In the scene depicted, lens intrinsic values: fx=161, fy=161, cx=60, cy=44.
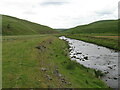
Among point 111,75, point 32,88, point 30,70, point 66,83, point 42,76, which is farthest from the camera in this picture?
point 111,75

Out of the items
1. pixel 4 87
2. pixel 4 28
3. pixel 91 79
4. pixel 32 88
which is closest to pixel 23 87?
pixel 32 88

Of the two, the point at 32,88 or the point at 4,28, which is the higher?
the point at 4,28

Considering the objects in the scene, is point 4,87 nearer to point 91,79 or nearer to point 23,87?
point 23,87

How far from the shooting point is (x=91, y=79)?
63.0 feet

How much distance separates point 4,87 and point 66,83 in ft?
19.7

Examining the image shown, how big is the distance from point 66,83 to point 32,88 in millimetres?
3537

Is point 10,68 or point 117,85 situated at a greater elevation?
point 10,68

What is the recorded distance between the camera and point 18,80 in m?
16.7

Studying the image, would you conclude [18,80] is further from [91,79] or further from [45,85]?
[91,79]

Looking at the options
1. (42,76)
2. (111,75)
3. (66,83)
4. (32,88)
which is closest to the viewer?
(32,88)

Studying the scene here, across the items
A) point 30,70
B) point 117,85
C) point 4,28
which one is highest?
point 4,28

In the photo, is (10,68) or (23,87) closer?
(23,87)

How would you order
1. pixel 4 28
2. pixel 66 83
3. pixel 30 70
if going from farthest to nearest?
1. pixel 4 28
2. pixel 30 70
3. pixel 66 83

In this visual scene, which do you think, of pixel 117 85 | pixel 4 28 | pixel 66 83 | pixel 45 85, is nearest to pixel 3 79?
pixel 45 85
